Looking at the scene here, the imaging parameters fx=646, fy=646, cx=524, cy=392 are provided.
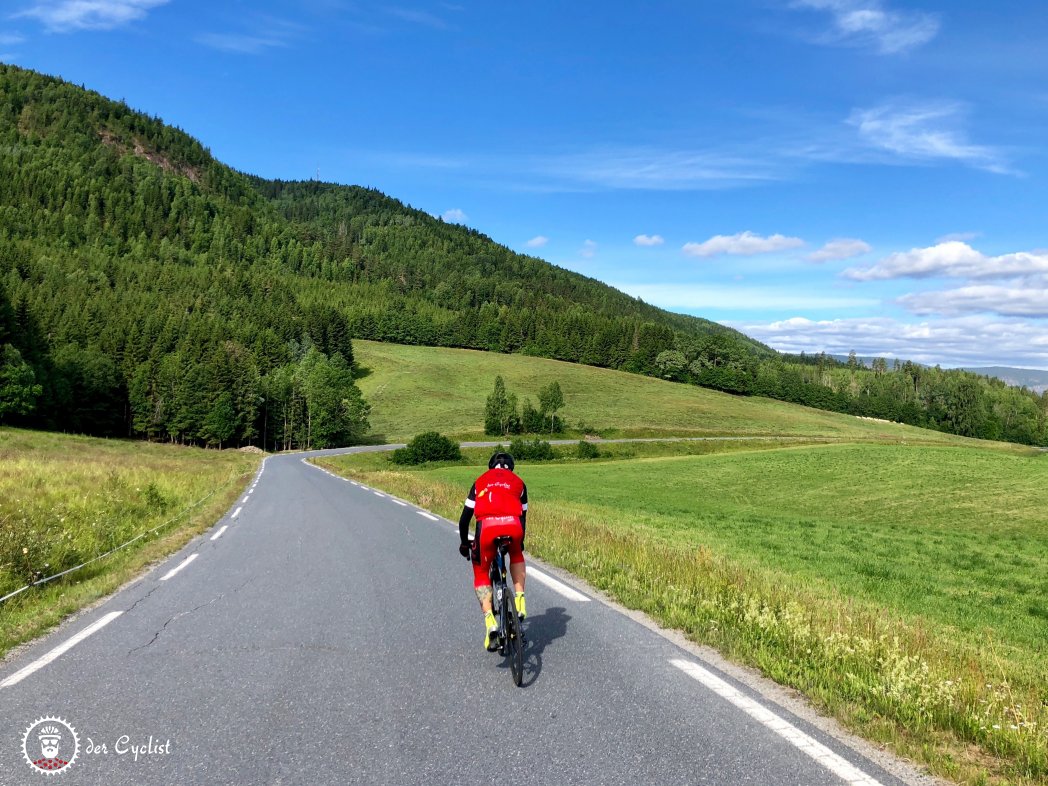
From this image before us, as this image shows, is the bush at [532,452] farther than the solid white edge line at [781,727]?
Yes

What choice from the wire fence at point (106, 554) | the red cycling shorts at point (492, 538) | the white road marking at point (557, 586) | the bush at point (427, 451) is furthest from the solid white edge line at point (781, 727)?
the bush at point (427, 451)

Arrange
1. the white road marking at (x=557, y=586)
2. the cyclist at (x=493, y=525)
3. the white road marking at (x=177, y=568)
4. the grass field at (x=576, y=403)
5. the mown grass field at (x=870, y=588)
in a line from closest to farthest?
the mown grass field at (x=870, y=588), the cyclist at (x=493, y=525), the white road marking at (x=557, y=586), the white road marking at (x=177, y=568), the grass field at (x=576, y=403)

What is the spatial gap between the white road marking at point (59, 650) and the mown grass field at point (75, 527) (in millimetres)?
485

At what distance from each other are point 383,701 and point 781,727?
2.95m

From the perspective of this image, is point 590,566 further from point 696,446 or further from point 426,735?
point 696,446

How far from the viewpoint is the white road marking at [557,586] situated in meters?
8.81

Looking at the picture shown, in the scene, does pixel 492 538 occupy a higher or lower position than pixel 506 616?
higher

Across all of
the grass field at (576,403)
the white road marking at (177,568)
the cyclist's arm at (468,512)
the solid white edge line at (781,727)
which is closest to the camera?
the solid white edge line at (781,727)

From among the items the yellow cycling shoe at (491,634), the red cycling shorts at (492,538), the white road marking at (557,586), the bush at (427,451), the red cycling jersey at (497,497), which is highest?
the red cycling jersey at (497,497)

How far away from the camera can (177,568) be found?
36.1ft

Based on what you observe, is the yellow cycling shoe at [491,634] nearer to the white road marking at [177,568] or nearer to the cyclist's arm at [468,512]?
the cyclist's arm at [468,512]

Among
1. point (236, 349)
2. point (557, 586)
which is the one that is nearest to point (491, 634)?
point (557, 586)

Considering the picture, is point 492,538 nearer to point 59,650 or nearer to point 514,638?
point 514,638

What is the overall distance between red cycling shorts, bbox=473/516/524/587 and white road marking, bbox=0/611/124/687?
155 inches
